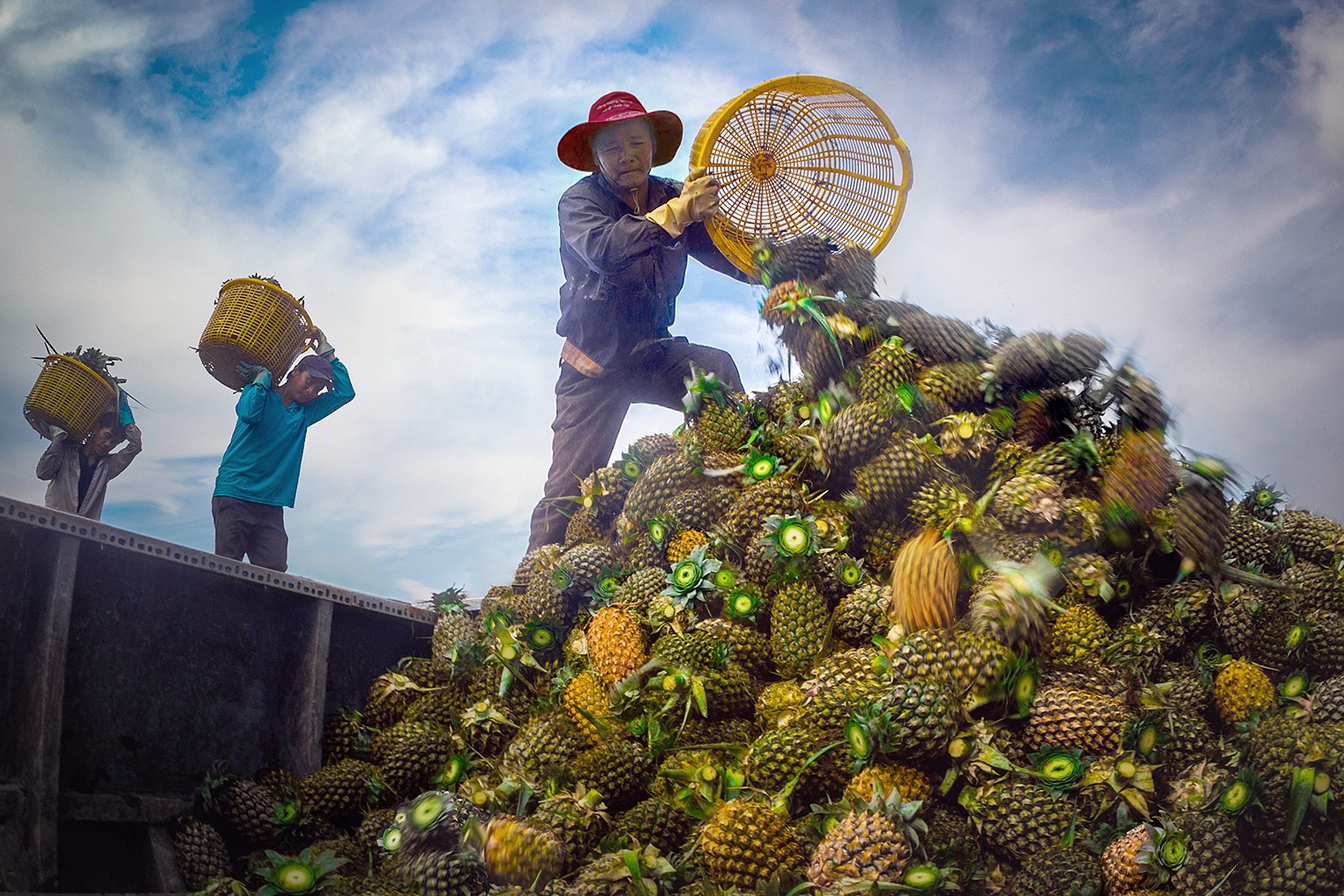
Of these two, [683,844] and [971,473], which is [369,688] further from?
[971,473]

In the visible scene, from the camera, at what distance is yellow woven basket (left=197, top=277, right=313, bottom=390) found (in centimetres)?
471

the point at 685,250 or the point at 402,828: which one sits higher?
the point at 685,250

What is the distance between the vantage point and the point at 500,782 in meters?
2.18

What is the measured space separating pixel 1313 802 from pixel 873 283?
195 cm

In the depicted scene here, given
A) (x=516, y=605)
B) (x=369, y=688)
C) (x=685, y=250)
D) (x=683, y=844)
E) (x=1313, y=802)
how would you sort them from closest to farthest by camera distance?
(x=1313, y=802), (x=683, y=844), (x=516, y=605), (x=369, y=688), (x=685, y=250)

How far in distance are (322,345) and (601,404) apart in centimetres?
237

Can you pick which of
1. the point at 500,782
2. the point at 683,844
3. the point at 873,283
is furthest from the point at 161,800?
the point at 873,283

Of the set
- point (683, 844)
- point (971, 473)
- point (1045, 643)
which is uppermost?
point (971, 473)

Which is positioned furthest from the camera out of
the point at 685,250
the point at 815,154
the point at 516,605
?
the point at 685,250

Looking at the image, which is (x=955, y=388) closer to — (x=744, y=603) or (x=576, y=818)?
(x=744, y=603)

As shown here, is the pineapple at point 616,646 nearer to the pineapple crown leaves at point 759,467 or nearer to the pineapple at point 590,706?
the pineapple at point 590,706

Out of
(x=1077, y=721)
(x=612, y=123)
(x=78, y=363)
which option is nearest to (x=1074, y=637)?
(x=1077, y=721)

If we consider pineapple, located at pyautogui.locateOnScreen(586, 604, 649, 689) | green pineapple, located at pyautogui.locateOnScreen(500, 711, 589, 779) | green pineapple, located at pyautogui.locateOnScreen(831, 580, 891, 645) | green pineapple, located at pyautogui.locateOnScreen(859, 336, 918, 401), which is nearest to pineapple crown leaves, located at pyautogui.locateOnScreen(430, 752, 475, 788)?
green pineapple, located at pyautogui.locateOnScreen(500, 711, 589, 779)

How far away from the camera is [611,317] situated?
11.7 ft
